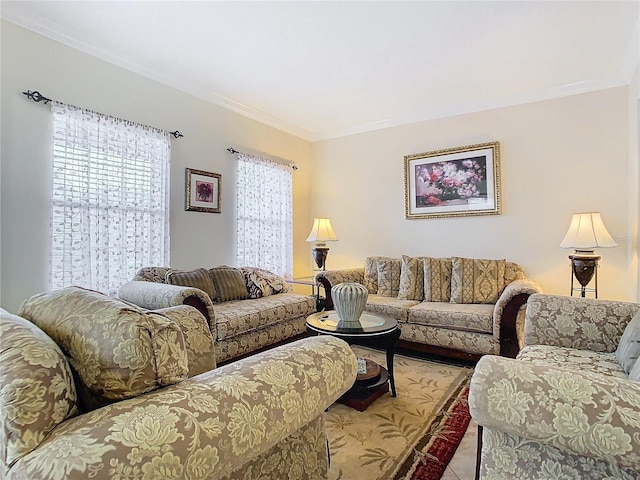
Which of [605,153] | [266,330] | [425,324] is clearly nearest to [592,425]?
[425,324]

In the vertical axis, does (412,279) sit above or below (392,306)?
above

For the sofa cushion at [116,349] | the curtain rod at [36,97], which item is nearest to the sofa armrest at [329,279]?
the curtain rod at [36,97]

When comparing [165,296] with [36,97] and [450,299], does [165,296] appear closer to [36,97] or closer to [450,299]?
[36,97]

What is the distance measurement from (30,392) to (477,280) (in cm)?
351

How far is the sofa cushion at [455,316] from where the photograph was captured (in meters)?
3.00

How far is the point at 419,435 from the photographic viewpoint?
1957mm

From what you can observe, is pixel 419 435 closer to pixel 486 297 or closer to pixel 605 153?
pixel 486 297

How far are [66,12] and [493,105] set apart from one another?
389cm

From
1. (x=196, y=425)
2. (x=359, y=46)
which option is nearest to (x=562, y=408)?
(x=196, y=425)

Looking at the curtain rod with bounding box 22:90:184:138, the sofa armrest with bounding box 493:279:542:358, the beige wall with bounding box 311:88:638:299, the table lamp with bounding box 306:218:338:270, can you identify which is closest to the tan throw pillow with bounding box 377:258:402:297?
the beige wall with bounding box 311:88:638:299

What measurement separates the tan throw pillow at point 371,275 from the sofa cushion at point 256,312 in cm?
76

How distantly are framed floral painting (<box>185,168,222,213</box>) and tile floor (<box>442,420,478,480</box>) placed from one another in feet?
10.0

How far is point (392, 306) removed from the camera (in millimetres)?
3465

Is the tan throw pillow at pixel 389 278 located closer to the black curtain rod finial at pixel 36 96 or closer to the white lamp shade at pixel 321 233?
the white lamp shade at pixel 321 233
